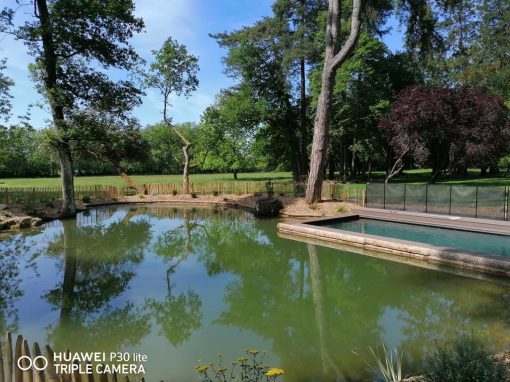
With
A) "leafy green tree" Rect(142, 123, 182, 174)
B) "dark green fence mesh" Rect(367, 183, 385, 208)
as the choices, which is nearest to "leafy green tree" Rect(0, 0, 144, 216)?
"dark green fence mesh" Rect(367, 183, 385, 208)

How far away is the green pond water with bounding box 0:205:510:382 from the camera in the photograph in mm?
5867

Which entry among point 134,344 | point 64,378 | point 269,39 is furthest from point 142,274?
point 269,39

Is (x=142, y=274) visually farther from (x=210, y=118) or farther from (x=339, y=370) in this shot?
(x=210, y=118)

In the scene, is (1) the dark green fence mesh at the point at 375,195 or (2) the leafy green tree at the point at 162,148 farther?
(2) the leafy green tree at the point at 162,148

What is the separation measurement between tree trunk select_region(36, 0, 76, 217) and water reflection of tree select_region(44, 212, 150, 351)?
16.6ft

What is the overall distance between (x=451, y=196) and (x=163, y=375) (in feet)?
48.4

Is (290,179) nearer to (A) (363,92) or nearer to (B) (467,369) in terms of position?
(A) (363,92)

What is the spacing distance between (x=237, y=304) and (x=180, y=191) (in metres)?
23.0

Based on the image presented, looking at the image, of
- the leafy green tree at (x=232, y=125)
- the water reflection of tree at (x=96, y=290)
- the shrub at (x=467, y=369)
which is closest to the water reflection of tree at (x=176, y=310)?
the water reflection of tree at (x=96, y=290)

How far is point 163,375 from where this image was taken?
5.07 metres

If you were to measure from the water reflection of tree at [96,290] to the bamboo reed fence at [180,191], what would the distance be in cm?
936

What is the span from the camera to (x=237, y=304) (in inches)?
309

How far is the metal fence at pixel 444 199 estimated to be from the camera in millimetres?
14758

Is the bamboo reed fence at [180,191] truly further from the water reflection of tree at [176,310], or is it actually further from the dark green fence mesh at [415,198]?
the water reflection of tree at [176,310]
